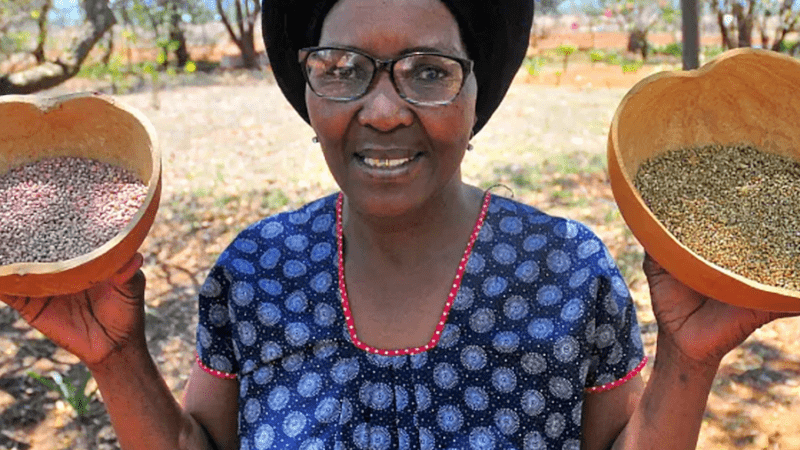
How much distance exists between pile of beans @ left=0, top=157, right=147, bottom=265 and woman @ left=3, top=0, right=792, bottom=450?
87 mm

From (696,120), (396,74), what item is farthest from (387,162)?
(696,120)

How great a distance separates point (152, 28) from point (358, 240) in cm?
1471

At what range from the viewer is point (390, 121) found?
4.44 ft

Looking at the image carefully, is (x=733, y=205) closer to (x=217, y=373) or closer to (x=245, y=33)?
(x=217, y=373)

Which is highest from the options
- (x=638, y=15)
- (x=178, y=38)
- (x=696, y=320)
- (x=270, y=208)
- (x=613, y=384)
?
(x=696, y=320)

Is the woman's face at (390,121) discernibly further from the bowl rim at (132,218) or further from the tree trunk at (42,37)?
the tree trunk at (42,37)

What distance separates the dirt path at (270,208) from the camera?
3533mm

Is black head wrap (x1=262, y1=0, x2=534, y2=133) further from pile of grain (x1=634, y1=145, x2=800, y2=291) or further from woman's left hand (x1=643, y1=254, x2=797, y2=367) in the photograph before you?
woman's left hand (x1=643, y1=254, x2=797, y2=367)

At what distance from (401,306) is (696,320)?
1.98 feet

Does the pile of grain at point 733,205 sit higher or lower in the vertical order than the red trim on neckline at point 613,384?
higher

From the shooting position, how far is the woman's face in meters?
1.36

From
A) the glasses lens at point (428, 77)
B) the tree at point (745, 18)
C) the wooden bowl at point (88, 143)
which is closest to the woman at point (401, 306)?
the glasses lens at point (428, 77)

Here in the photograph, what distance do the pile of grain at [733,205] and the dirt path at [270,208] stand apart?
2328mm

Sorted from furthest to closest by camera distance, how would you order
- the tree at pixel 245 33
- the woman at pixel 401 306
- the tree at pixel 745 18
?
the tree at pixel 245 33 < the tree at pixel 745 18 < the woman at pixel 401 306
